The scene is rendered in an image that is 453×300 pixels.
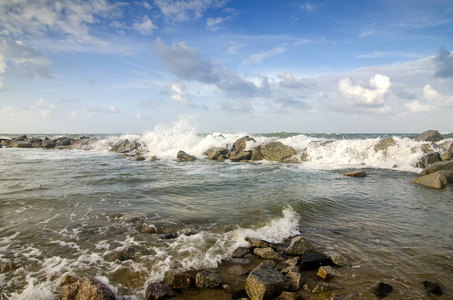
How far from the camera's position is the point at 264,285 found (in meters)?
3.16

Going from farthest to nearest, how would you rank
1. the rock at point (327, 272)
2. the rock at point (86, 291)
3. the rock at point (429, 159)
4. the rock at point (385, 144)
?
the rock at point (385, 144)
the rock at point (429, 159)
the rock at point (327, 272)
the rock at point (86, 291)

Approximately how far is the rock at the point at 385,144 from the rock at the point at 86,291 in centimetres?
1845

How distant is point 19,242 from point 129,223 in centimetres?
204

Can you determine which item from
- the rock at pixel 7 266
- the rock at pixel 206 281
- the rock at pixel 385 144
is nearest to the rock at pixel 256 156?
the rock at pixel 385 144

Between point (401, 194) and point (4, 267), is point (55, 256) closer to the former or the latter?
point (4, 267)

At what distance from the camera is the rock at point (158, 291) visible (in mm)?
3189

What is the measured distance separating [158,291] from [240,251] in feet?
5.50

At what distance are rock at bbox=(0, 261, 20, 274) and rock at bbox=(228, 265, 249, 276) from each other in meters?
3.46

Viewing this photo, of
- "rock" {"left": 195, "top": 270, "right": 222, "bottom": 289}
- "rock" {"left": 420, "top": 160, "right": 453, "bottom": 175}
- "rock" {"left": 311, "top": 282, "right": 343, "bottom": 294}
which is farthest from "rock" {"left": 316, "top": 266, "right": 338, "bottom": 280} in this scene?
"rock" {"left": 420, "top": 160, "right": 453, "bottom": 175}

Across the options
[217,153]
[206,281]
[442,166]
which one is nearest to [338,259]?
[206,281]

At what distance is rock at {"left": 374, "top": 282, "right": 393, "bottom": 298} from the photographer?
3.27 m

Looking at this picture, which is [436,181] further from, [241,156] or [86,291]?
[86,291]

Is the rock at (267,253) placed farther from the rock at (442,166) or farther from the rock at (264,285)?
the rock at (442,166)

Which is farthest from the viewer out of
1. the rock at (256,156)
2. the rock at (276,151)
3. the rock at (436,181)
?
the rock at (256,156)
